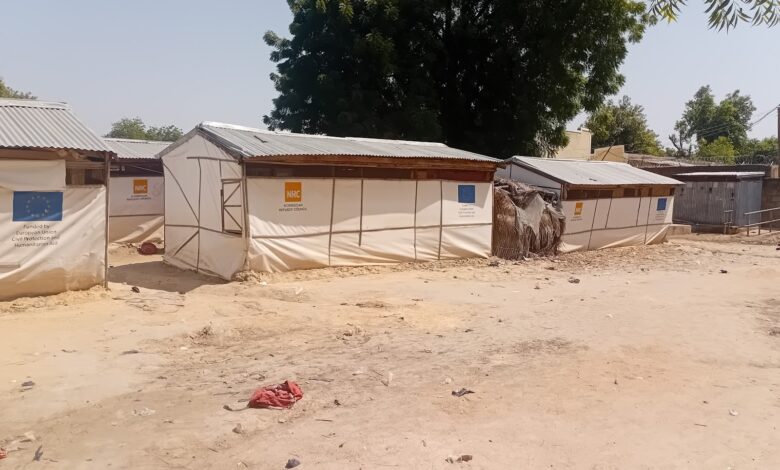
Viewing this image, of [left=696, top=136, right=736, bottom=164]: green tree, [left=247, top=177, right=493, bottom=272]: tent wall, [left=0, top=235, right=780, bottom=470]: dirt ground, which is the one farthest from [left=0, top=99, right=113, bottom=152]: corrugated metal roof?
[left=696, top=136, right=736, bottom=164]: green tree

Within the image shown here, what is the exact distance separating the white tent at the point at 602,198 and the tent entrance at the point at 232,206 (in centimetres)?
897

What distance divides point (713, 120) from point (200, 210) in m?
54.0

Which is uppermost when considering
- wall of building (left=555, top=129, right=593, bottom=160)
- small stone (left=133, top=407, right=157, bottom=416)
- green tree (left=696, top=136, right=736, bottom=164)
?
green tree (left=696, top=136, right=736, bottom=164)

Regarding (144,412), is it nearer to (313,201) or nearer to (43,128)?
(43,128)

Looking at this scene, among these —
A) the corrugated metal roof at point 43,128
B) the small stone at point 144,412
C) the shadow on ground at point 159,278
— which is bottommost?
the shadow on ground at point 159,278

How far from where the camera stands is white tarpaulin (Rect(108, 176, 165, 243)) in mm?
15625

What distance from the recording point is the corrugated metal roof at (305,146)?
1072 cm

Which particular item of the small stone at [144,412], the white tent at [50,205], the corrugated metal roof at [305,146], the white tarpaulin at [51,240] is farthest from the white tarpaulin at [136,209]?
the small stone at [144,412]

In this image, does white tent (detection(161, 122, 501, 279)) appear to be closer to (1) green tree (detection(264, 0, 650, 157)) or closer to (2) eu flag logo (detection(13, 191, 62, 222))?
(2) eu flag logo (detection(13, 191, 62, 222))

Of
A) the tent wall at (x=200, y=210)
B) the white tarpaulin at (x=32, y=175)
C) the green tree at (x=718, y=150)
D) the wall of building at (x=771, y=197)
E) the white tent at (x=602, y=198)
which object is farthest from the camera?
the green tree at (x=718, y=150)

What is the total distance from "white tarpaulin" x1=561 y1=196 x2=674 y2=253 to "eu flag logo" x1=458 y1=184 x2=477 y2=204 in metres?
3.47

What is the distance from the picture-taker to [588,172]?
18312 mm

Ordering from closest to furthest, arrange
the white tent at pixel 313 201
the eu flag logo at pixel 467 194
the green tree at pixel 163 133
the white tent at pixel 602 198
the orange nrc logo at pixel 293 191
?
the white tent at pixel 313 201 < the orange nrc logo at pixel 293 191 < the eu flag logo at pixel 467 194 < the white tent at pixel 602 198 < the green tree at pixel 163 133

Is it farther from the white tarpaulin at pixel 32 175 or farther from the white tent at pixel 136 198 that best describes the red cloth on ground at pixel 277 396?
the white tent at pixel 136 198
